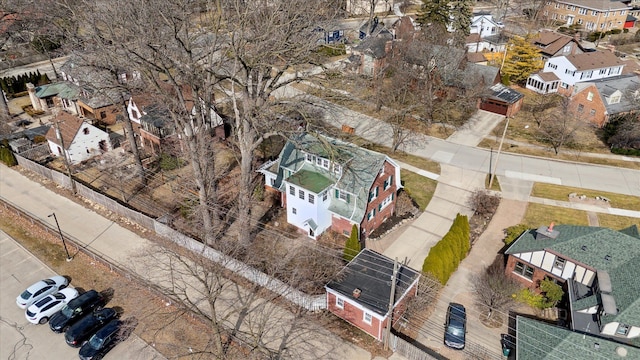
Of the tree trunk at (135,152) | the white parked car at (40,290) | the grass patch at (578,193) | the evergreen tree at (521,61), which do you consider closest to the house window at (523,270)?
the grass patch at (578,193)

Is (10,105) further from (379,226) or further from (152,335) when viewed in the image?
(379,226)

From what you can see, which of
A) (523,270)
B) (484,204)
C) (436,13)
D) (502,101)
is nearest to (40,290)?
(523,270)

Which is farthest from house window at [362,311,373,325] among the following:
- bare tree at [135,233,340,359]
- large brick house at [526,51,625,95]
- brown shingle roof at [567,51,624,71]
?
brown shingle roof at [567,51,624,71]

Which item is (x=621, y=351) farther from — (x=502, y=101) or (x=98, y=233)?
(x=502, y=101)

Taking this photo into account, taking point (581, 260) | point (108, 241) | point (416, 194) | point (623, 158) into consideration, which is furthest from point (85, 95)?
point (623, 158)

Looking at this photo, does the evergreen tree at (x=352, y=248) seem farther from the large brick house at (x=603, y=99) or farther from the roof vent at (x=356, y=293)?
the large brick house at (x=603, y=99)
